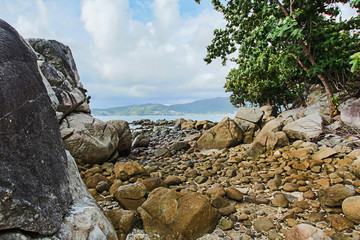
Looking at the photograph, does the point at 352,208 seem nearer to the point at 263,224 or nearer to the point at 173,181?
the point at 263,224

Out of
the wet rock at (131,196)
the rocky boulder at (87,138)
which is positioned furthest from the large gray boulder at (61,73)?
the wet rock at (131,196)

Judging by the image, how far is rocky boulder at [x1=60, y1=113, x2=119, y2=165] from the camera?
22.9 ft

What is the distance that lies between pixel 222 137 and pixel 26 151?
8480mm

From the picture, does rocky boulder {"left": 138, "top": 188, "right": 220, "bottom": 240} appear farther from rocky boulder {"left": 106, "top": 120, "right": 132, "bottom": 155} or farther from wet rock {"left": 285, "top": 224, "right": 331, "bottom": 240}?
rocky boulder {"left": 106, "top": 120, "right": 132, "bottom": 155}

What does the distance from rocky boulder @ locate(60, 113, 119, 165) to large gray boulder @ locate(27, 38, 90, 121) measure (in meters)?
0.60

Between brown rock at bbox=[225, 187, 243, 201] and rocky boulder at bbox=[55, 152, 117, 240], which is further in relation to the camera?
brown rock at bbox=[225, 187, 243, 201]

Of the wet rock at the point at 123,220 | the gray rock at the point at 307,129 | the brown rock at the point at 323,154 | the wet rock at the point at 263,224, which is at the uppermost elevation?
the gray rock at the point at 307,129

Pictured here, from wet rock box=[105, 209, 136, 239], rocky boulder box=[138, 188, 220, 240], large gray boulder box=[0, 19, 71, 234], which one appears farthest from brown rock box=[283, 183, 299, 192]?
large gray boulder box=[0, 19, 71, 234]

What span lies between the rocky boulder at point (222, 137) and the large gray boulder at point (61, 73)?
21.4ft

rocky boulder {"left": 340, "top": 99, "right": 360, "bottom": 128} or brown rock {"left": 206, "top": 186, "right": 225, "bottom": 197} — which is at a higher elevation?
rocky boulder {"left": 340, "top": 99, "right": 360, "bottom": 128}

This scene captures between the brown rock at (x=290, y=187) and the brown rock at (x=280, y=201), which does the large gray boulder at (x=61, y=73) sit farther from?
the brown rock at (x=290, y=187)

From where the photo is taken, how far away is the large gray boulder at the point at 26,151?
1.69 m

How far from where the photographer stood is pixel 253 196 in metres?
4.41

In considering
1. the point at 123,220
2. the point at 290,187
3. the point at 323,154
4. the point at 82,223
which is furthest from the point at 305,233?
the point at 323,154
